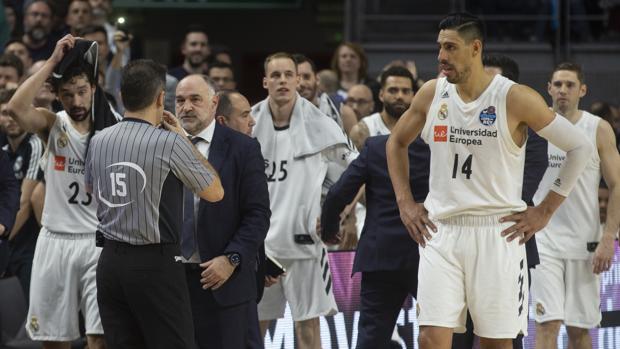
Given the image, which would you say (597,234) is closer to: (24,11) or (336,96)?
(336,96)

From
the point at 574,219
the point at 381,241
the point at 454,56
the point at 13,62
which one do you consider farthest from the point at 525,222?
the point at 13,62

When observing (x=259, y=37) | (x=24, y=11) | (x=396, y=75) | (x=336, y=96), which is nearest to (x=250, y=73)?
(x=259, y=37)

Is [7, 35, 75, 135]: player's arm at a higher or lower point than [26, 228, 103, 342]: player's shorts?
higher

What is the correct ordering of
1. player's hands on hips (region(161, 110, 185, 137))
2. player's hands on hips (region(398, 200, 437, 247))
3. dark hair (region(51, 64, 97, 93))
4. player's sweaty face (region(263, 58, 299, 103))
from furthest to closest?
player's sweaty face (region(263, 58, 299, 103))
dark hair (region(51, 64, 97, 93))
player's hands on hips (region(398, 200, 437, 247))
player's hands on hips (region(161, 110, 185, 137))

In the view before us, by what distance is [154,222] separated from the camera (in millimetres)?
6605

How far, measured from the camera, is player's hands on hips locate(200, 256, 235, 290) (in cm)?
738

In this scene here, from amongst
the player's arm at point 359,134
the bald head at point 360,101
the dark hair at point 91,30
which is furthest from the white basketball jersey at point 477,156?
the dark hair at point 91,30

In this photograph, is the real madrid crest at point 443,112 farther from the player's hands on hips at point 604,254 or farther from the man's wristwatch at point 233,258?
the player's hands on hips at point 604,254

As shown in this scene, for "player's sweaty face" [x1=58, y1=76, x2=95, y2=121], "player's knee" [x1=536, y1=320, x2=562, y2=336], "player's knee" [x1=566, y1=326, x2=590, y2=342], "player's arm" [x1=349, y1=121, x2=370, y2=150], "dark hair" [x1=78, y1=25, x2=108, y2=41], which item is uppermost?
"dark hair" [x1=78, y1=25, x2=108, y2=41]

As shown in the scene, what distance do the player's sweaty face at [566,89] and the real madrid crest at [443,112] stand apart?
298cm

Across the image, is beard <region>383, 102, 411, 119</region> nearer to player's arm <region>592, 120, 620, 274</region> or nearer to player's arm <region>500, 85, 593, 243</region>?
player's arm <region>592, 120, 620, 274</region>

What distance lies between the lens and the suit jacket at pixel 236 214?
7.52 metres

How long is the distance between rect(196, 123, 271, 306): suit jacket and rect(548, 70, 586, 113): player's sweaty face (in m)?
3.16

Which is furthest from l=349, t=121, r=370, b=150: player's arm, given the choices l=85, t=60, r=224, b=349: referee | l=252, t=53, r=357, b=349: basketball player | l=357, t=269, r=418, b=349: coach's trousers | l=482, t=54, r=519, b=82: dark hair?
l=85, t=60, r=224, b=349: referee
